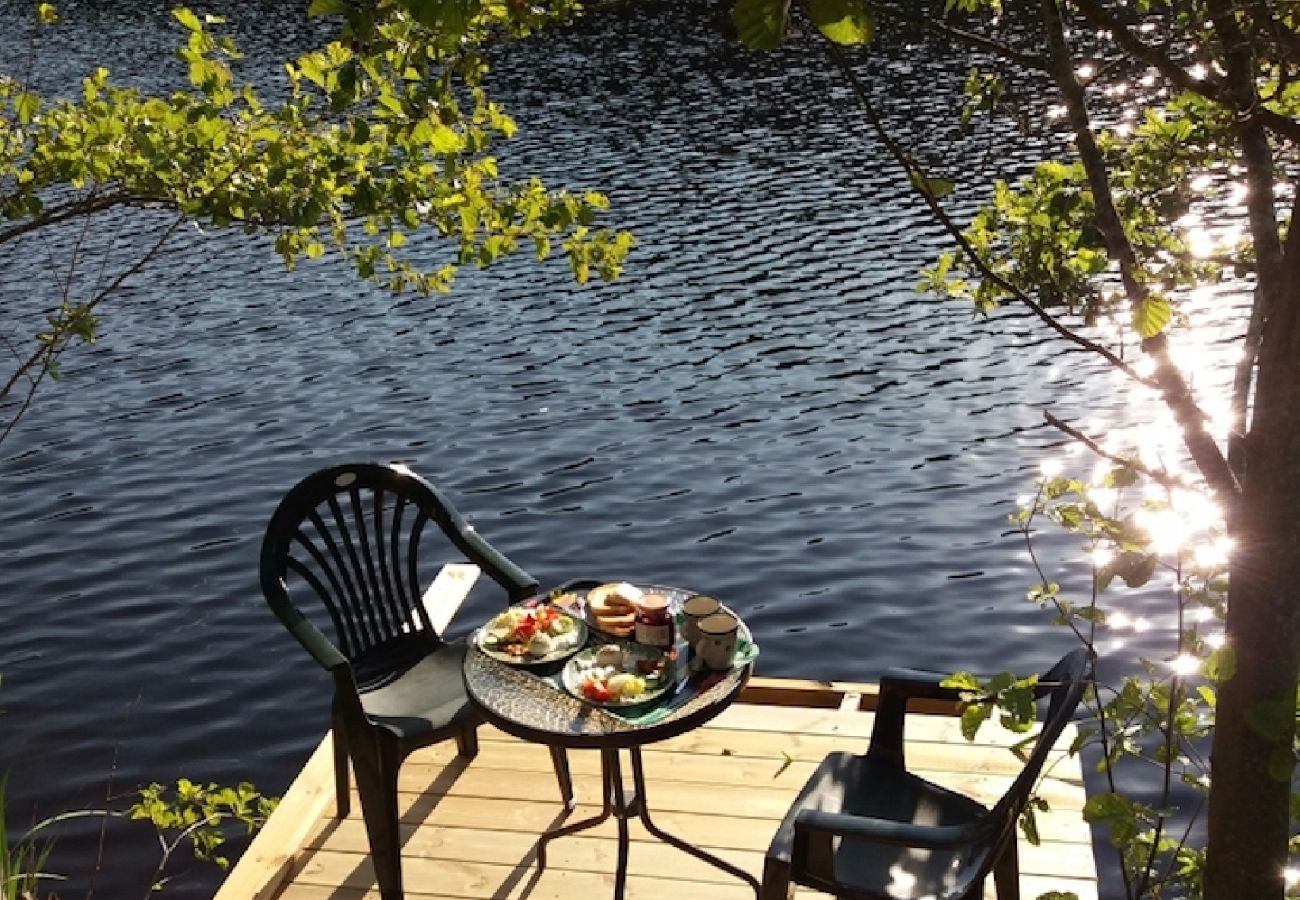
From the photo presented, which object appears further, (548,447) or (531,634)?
(548,447)

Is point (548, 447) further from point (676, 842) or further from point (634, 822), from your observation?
point (676, 842)

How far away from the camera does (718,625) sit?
4215 mm

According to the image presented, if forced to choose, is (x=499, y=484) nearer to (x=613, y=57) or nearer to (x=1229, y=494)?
(x=1229, y=494)

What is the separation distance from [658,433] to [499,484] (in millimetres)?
1585

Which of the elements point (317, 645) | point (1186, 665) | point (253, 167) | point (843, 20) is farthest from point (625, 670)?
point (843, 20)

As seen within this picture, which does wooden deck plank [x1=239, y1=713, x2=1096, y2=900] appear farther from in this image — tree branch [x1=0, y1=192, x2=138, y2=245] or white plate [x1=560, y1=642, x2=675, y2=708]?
tree branch [x1=0, y1=192, x2=138, y2=245]

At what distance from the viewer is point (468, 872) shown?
15.4 ft

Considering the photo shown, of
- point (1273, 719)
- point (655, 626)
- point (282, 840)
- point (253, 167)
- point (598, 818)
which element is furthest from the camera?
point (282, 840)

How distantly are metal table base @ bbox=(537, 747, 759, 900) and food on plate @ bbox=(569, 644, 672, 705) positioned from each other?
0.81 ft

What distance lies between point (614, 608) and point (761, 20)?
323cm

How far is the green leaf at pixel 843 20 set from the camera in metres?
1.51

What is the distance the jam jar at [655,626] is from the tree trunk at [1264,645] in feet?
7.54

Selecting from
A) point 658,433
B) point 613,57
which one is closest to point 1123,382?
point 658,433

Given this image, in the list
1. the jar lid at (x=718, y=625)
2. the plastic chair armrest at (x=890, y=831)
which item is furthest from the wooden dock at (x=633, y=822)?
the plastic chair armrest at (x=890, y=831)
